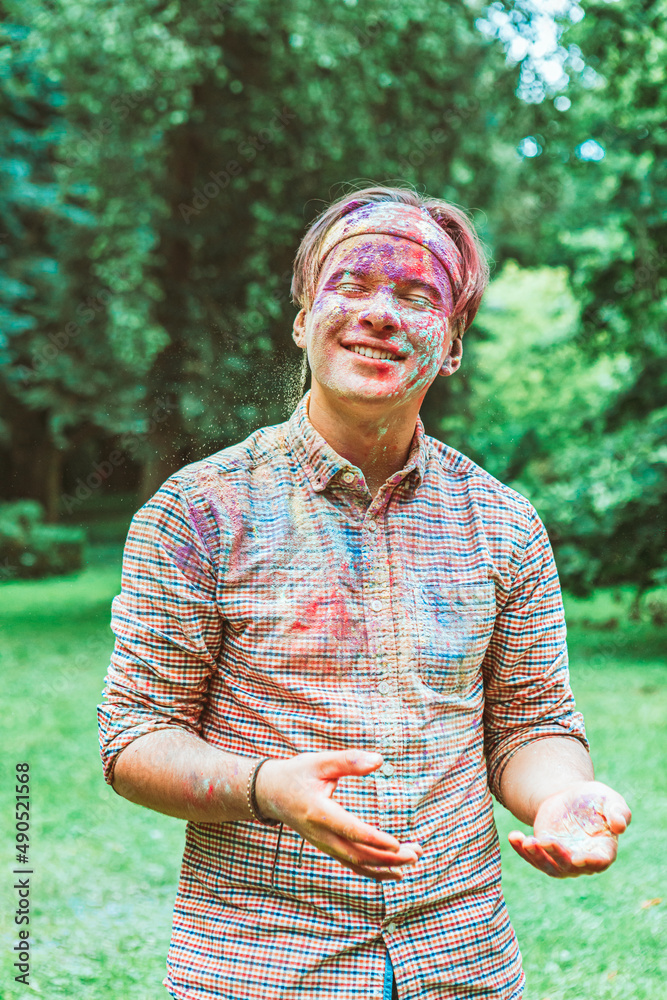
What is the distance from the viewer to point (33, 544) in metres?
5.88

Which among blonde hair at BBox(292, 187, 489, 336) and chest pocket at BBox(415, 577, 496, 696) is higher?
blonde hair at BBox(292, 187, 489, 336)

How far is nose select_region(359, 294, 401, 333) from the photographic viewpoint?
138 centimetres

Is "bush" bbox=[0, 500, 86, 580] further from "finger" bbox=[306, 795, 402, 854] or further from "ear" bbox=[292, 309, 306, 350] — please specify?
"finger" bbox=[306, 795, 402, 854]

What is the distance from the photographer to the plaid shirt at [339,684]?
124cm

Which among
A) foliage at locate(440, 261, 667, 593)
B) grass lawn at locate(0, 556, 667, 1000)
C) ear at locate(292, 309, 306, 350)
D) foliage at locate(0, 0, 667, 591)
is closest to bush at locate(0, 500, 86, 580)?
grass lawn at locate(0, 556, 667, 1000)

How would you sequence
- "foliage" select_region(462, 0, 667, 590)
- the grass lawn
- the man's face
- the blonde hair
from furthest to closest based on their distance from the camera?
"foliage" select_region(462, 0, 667, 590) → the grass lawn → the blonde hair → the man's face

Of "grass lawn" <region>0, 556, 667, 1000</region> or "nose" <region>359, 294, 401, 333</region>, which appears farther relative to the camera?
"grass lawn" <region>0, 556, 667, 1000</region>

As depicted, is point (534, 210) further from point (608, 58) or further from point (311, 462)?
point (311, 462)

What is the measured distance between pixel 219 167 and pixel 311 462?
457 centimetres

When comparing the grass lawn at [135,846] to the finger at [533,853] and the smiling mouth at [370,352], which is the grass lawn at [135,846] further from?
the finger at [533,853]

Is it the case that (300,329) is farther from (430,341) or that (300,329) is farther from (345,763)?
(345,763)

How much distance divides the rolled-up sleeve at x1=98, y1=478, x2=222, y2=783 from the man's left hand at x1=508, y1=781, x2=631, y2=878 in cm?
44

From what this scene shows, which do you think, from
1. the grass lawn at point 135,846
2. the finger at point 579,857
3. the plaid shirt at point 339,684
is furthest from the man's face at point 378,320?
the grass lawn at point 135,846

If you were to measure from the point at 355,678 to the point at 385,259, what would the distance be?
0.59 m
